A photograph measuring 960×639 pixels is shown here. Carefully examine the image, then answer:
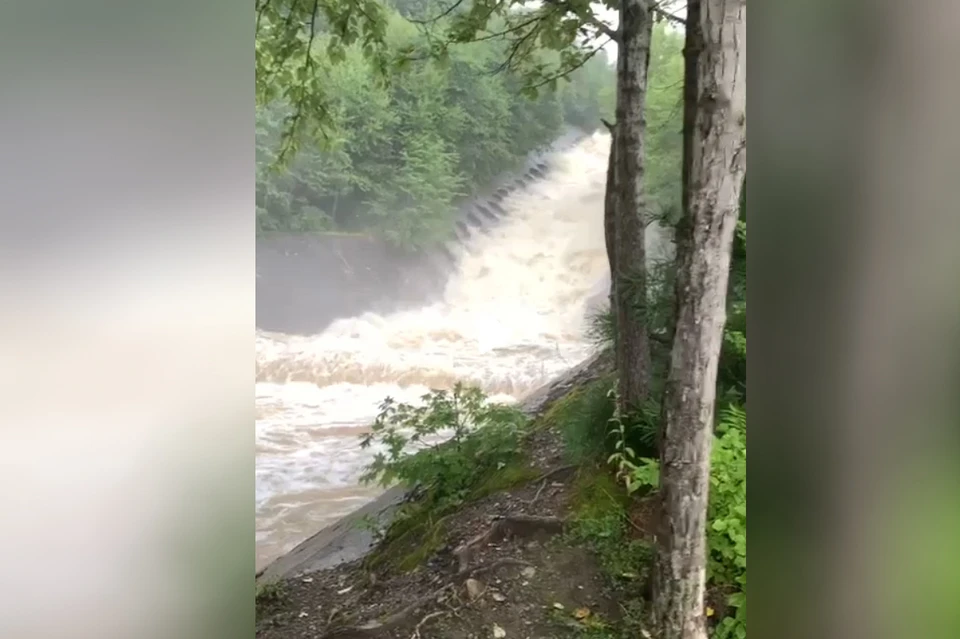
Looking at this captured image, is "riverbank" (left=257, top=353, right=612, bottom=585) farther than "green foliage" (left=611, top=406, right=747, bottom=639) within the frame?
No

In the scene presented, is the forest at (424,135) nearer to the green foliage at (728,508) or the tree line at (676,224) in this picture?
the tree line at (676,224)

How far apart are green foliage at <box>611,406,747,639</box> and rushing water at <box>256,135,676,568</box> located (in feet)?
0.95

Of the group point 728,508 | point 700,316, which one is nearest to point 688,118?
point 700,316

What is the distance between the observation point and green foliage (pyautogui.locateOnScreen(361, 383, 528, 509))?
1.32 m

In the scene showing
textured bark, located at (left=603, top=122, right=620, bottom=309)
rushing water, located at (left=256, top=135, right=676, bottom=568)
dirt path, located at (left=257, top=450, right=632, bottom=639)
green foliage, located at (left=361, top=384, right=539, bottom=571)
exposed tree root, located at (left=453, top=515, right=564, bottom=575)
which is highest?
textured bark, located at (left=603, top=122, right=620, bottom=309)

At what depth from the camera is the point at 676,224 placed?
1.37 m

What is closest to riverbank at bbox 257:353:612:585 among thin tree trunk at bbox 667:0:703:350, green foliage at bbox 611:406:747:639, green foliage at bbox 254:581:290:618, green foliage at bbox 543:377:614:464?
green foliage at bbox 254:581:290:618

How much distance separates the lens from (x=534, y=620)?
52.6 inches

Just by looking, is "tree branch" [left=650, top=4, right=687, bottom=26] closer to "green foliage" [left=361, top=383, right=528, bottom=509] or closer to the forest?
the forest

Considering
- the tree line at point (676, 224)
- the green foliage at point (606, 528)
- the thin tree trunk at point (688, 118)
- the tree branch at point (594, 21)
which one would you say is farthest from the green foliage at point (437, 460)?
the tree branch at point (594, 21)

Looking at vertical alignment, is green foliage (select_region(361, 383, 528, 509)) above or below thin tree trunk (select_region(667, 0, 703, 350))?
below
